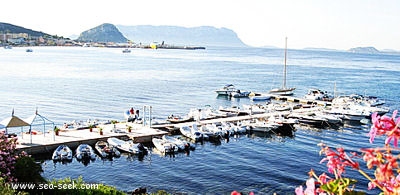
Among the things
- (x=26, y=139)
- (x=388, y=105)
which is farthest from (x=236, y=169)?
(x=388, y=105)

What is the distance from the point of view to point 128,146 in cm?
2734

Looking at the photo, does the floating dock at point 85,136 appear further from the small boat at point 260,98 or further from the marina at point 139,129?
the small boat at point 260,98

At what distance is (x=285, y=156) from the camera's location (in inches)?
1137

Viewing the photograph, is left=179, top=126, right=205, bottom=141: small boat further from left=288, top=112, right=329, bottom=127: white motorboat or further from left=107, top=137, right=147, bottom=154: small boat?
left=288, top=112, right=329, bottom=127: white motorboat

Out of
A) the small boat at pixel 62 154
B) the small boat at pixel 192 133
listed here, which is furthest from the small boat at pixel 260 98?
the small boat at pixel 62 154

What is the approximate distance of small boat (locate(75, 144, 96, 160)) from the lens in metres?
25.5

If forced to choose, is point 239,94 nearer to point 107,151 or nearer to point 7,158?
point 107,151

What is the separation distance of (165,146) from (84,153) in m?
5.20

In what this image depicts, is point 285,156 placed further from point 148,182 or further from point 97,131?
point 97,131

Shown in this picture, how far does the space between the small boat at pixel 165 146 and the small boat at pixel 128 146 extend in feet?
3.26

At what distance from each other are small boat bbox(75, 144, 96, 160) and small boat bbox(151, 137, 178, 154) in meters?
4.39

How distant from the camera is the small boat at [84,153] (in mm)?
25462

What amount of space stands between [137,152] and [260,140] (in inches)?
419

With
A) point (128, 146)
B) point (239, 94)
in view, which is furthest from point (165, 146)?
point (239, 94)
